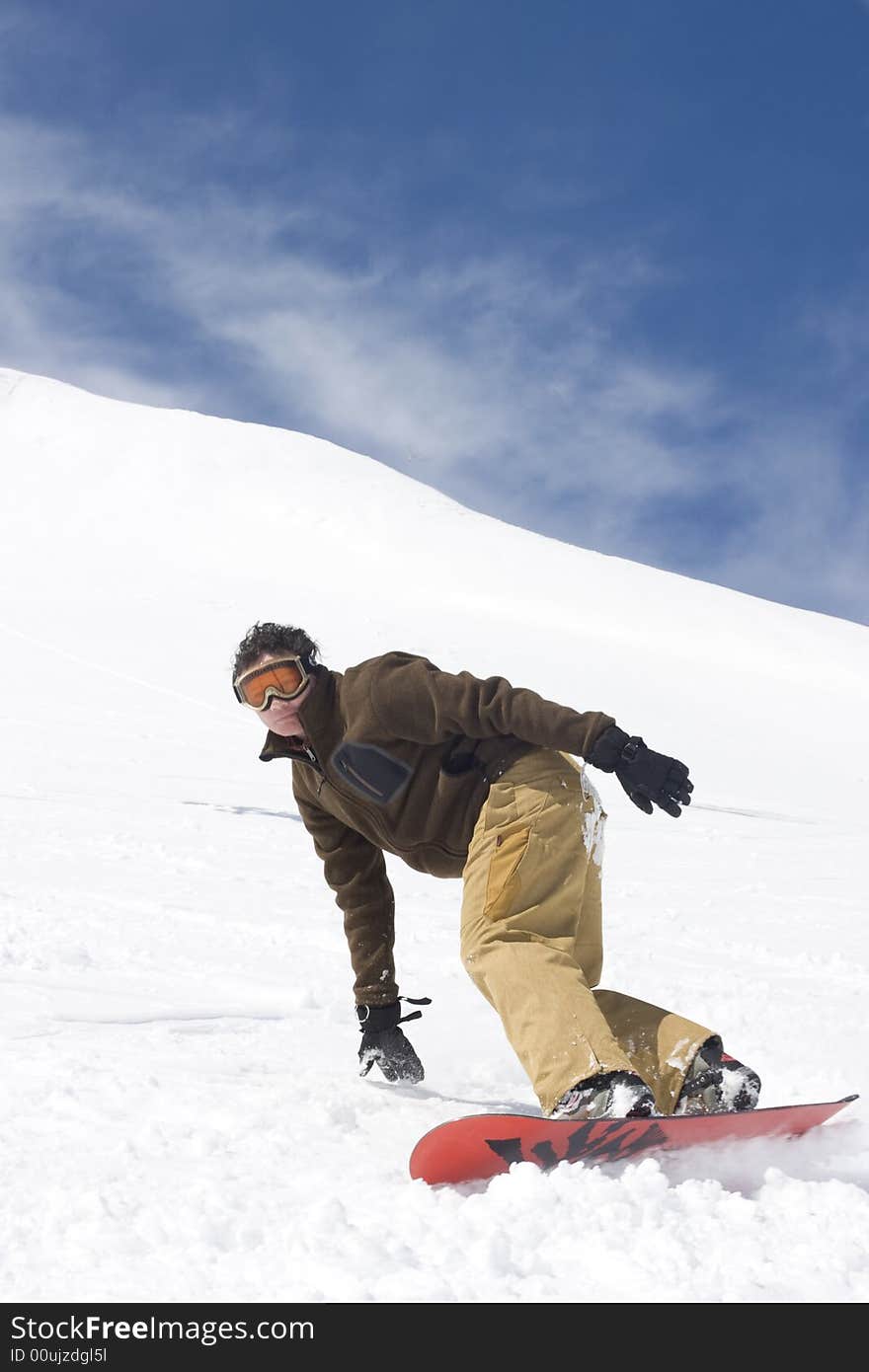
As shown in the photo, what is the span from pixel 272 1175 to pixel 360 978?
3.13 feet

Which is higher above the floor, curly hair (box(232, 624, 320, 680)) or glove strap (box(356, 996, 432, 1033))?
curly hair (box(232, 624, 320, 680))

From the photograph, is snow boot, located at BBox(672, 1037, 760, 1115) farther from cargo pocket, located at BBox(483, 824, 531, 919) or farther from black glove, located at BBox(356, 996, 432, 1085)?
black glove, located at BBox(356, 996, 432, 1085)

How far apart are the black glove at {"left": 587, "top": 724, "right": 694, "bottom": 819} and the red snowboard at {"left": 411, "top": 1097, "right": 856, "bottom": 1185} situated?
0.72 meters

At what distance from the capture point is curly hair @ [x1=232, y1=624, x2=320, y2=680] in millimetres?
2857

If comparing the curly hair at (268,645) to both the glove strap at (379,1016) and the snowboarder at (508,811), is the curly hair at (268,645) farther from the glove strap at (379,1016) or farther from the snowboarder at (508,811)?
the glove strap at (379,1016)

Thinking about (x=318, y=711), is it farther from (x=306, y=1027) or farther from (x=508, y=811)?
(x=306, y=1027)

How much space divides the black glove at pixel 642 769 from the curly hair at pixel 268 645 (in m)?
0.82

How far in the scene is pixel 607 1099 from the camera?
220 cm

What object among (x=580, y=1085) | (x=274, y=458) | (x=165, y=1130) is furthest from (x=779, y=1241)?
(x=274, y=458)

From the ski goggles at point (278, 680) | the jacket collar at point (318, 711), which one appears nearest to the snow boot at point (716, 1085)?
the jacket collar at point (318, 711)

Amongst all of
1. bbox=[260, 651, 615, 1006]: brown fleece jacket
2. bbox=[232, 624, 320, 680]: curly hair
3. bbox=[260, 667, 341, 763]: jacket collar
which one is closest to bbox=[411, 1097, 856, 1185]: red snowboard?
bbox=[260, 651, 615, 1006]: brown fleece jacket

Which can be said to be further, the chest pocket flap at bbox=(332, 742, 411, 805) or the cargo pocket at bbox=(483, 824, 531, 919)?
the chest pocket flap at bbox=(332, 742, 411, 805)

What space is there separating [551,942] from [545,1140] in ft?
1.71
